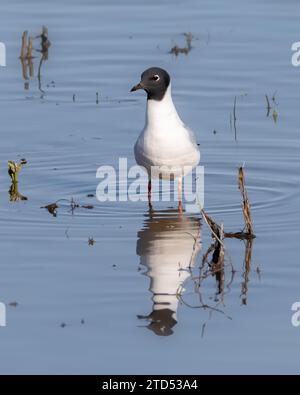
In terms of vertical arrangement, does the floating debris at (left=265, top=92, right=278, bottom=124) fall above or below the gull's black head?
above

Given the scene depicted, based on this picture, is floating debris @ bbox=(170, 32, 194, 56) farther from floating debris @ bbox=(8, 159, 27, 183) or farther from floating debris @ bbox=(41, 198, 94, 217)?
floating debris @ bbox=(41, 198, 94, 217)

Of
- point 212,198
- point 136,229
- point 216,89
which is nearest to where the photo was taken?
point 136,229

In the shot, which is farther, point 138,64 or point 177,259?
point 138,64

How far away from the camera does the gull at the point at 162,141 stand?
1160 centimetres

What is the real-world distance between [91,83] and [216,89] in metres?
1.79

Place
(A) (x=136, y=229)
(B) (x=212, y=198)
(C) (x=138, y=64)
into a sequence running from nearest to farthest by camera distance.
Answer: (A) (x=136, y=229), (B) (x=212, y=198), (C) (x=138, y=64)

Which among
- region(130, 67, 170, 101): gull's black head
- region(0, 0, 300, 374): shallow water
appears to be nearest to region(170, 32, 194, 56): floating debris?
region(0, 0, 300, 374): shallow water

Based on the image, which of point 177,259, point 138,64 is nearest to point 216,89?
point 138,64

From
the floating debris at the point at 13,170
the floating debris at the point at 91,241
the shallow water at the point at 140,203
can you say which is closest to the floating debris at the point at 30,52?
the shallow water at the point at 140,203

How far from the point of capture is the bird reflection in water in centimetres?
868

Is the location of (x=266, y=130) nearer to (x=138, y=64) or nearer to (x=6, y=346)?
(x=138, y=64)

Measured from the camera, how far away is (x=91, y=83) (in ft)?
53.5

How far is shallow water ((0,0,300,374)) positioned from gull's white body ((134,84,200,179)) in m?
0.47

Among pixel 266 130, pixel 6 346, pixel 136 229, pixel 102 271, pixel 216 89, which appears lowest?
pixel 6 346
